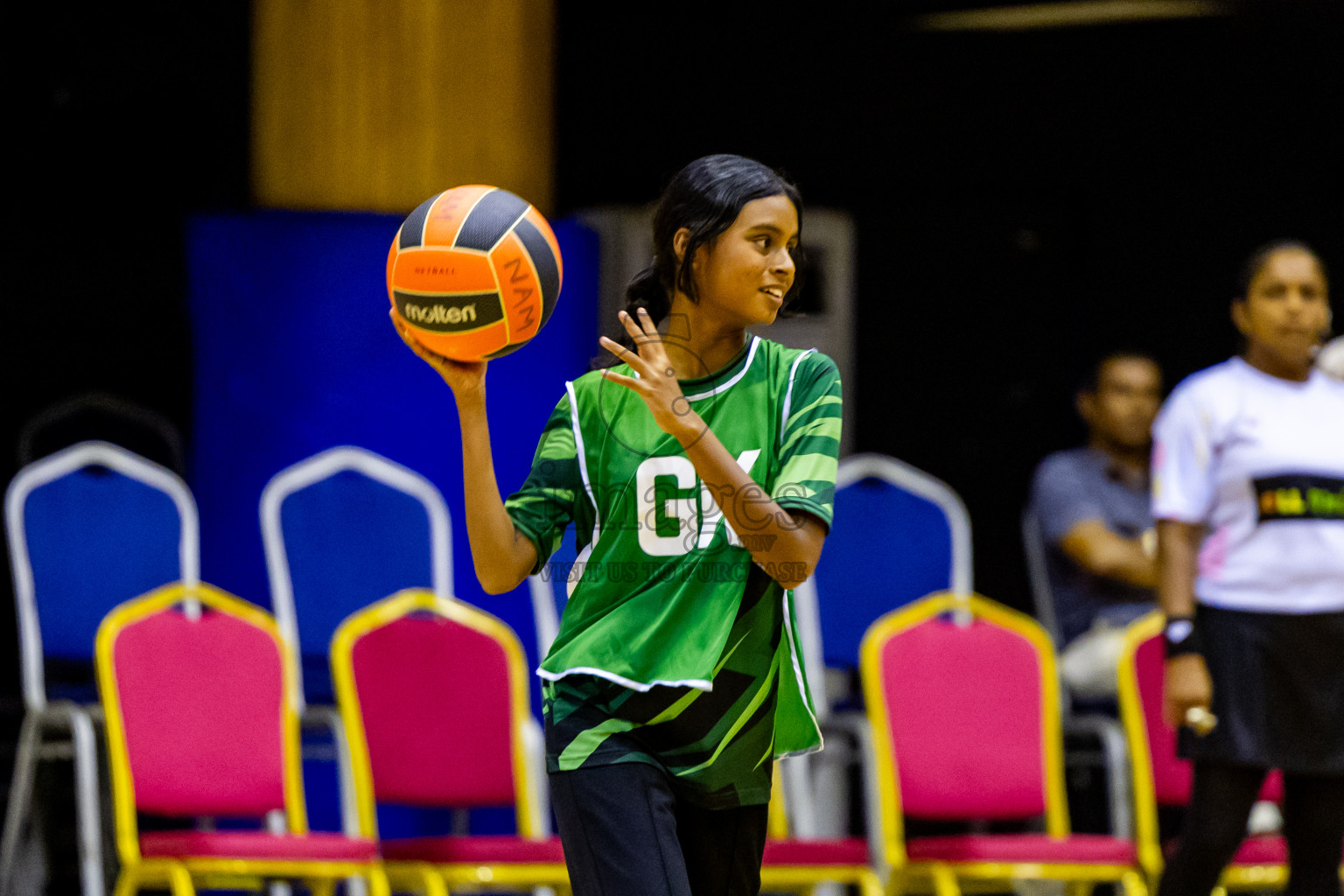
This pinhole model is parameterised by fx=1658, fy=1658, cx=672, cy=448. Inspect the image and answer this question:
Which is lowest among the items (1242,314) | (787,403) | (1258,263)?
(787,403)

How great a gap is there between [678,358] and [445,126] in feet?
10.0

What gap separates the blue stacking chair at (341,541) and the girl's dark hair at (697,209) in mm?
2578

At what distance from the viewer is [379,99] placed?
507 cm

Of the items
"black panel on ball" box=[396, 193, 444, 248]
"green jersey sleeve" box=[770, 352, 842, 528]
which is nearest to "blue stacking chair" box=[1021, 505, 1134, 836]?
"green jersey sleeve" box=[770, 352, 842, 528]

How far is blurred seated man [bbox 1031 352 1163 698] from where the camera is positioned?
4.98 metres

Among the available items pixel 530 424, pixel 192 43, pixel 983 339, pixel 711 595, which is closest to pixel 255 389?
pixel 530 424

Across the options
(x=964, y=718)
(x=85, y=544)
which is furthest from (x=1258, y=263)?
(x=85, y=544)

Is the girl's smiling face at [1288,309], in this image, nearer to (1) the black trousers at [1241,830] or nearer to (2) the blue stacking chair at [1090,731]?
(1) the black trousers at [1241,830]

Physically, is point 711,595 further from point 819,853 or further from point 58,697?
point 58,697

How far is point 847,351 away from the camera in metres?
6.05

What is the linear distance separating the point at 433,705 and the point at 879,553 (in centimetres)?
152

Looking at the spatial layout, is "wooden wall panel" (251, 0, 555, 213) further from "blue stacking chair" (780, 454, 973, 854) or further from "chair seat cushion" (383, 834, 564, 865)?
"chair seat cushion" (383, 834, 564, 865)

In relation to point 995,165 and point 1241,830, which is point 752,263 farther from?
point 995,165

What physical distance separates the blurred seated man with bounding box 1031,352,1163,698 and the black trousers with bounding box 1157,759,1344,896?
1.28 m
